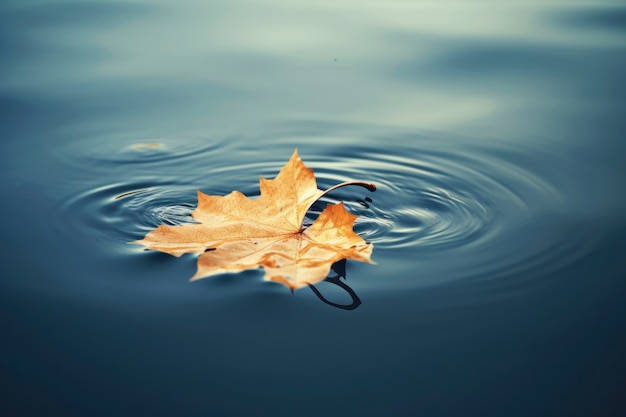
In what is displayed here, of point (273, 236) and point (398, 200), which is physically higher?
point (398, 200)

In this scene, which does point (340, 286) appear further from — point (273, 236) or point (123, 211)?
point (123, 211)

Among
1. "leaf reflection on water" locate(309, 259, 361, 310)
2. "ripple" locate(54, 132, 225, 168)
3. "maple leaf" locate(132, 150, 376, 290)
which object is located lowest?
"leaf reflection on water" locate(309, 259, 361, 310)

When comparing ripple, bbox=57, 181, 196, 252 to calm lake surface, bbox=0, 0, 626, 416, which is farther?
→ ripple, bbox=57, 181, 196, 252

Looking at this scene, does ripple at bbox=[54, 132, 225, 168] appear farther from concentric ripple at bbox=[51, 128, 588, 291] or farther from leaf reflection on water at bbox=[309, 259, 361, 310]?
leaf reflection on water at bbox=[309, 259, 361, 310]

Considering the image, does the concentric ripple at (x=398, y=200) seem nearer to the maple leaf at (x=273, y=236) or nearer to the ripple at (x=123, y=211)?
the ripple at (x=123, y=211)

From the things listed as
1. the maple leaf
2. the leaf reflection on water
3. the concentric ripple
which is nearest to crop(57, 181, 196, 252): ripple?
the concentric ripple

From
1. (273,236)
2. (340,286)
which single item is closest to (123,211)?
(273,236)

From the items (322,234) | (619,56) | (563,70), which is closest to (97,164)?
(322,234)
